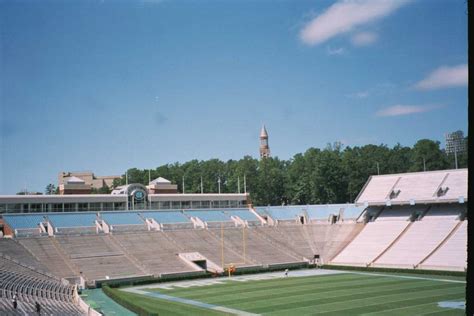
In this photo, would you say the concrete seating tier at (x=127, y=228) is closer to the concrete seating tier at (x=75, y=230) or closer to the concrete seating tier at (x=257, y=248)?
the concrete seating tier at (x=75, y=230)

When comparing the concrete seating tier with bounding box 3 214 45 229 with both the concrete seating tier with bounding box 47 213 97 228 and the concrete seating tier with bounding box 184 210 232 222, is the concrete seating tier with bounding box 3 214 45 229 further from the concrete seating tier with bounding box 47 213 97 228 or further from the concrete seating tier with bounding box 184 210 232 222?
the concrete seating tier with bounding box 184 210 232 222

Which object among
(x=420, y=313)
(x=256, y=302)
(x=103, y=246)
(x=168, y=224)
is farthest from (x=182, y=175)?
(x=420, y=313)

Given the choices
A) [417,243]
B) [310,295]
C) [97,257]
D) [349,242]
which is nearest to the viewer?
[310,295]

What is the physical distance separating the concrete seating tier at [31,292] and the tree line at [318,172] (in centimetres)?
4727

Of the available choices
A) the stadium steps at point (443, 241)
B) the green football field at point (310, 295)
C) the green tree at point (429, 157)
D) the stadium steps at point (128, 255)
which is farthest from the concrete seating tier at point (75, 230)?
the green tree at point (429, 157)

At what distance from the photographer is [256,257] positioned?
60094 mm

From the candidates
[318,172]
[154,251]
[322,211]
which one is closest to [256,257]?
[154,251]

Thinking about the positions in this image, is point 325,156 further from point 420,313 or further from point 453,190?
point 420,313

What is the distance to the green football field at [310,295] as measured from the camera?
34562mm

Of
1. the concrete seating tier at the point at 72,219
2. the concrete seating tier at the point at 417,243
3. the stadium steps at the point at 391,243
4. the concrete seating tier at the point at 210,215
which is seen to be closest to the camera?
the concrete seating tier at the point at 417,243

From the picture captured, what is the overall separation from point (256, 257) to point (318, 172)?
1405 inches

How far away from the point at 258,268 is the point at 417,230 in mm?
18639

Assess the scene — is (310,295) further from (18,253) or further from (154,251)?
(18,253)

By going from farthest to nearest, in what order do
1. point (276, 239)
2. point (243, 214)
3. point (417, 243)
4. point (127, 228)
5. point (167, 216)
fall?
point (243, 214)
point (167, 216)
point (276, 239)
point (127, 228)
point (417, 243)
